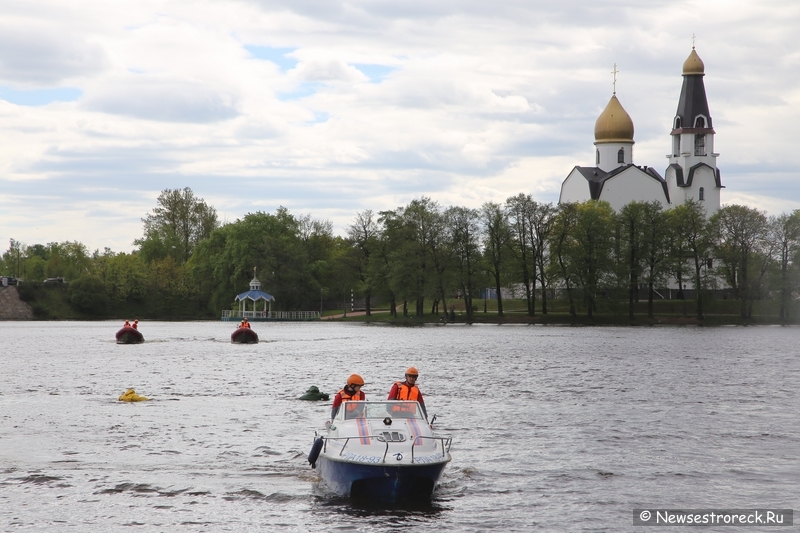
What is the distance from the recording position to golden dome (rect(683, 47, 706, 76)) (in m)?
150

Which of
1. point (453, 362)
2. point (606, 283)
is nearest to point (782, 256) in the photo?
point (606, 283)

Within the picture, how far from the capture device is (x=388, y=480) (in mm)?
19297

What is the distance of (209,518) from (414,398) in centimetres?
531

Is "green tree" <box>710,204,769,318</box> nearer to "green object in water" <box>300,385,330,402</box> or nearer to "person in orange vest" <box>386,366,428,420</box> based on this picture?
"green object in water" <box>300,385,330,402</box>

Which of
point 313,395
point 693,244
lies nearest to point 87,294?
point 693,244

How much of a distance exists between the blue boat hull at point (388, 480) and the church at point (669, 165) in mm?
133995

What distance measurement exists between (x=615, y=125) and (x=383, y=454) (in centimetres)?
14311

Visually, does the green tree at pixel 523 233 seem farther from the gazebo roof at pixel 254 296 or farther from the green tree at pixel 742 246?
the gazebo roof at pixel 254 296

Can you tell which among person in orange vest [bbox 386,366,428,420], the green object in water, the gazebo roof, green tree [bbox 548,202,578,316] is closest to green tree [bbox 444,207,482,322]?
green tree [bbox 548,202,578,316]

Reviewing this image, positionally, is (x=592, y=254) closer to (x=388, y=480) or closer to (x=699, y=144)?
(x=699, y=144)

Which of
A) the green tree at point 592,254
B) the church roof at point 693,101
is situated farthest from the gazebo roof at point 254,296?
the church roof at point 693,101

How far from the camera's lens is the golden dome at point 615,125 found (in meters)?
156

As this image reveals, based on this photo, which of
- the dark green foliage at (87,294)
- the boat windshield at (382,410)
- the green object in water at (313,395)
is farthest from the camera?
the dark green foliage at (87,294)

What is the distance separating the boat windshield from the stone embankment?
147 meters
